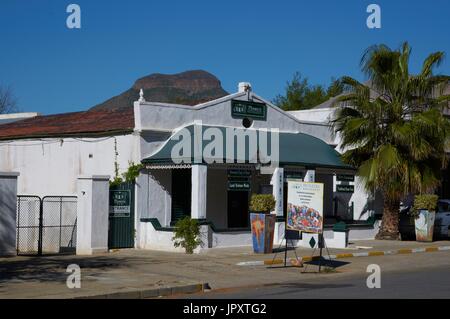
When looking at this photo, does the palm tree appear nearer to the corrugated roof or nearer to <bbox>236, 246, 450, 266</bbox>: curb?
<bbox>236, 246, 450, 266</bbox>: curb

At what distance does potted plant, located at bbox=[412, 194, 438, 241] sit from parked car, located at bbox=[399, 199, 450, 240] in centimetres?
114

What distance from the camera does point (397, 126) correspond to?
26.3m

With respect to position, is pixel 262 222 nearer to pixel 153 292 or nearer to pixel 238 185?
pixel 238 185

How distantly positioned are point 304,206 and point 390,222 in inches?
399

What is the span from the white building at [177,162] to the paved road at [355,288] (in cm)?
673

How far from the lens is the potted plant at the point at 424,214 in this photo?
27453mm

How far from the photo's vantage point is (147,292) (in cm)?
1427

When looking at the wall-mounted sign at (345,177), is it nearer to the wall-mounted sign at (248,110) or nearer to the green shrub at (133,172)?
the wall-mounted sign at (248,110)

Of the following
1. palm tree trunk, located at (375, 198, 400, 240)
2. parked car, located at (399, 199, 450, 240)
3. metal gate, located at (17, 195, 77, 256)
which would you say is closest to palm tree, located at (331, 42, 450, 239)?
palm tree trunk, located at (375, 198, 400, 240)

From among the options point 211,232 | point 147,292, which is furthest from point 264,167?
point 147,292

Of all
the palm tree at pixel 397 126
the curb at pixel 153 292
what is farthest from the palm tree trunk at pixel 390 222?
the curb at pixel 153 292

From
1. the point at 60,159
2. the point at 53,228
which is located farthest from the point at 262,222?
the point at 60,159

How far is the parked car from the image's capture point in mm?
29375

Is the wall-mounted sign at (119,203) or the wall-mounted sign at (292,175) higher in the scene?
the wall-mounted sign at (292,175)
